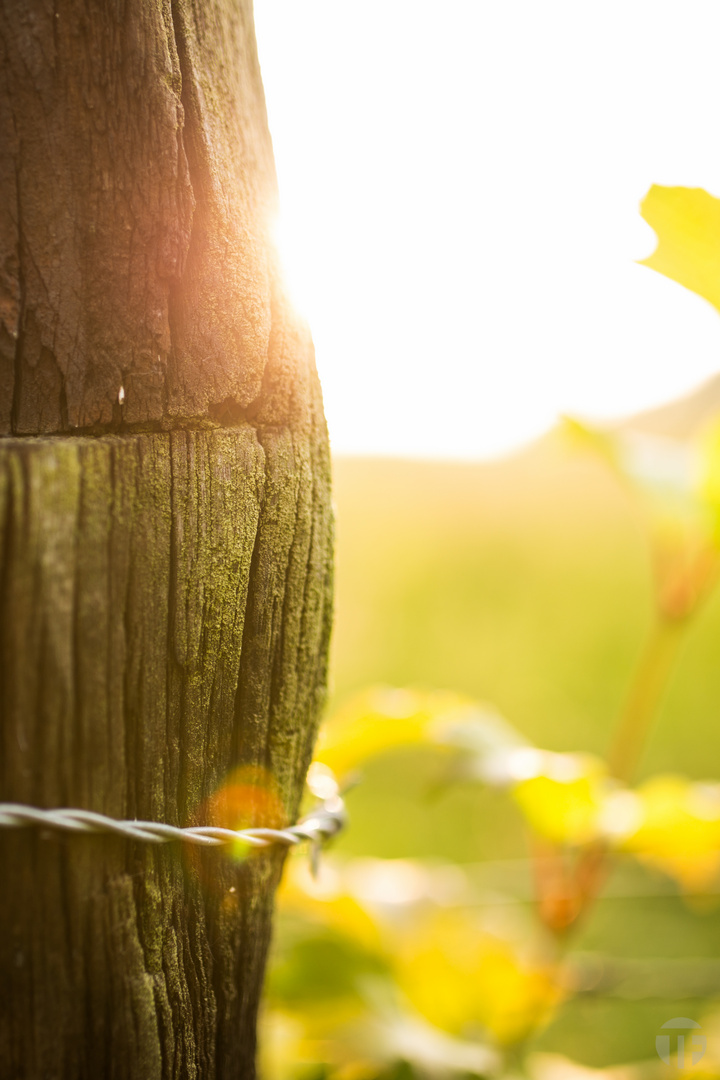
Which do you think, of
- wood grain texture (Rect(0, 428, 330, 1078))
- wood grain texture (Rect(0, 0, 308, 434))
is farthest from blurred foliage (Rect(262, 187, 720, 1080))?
wood grain texture (Rect(0, 0, 308, 434))

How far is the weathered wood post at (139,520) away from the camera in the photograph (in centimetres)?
58

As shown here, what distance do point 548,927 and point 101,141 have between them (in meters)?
1.71

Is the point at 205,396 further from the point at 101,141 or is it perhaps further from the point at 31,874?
the point at 31,874

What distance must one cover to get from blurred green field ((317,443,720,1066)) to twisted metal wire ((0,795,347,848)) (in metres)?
0.73

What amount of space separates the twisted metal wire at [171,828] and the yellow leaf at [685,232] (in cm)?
68

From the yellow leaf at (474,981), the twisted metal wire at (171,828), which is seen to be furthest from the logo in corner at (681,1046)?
the twisted metal wire at (171,828)

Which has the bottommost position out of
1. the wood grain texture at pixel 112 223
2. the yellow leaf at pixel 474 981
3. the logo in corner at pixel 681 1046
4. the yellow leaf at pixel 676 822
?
the logo in corner at pixel 681 1046

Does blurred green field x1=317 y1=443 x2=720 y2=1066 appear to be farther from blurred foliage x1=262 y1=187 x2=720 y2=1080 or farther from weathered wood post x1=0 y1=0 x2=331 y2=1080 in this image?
weathered wood post x1=0 y1=0 x2=331 y2=1080

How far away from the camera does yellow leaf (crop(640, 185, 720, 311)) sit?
0.78 metres

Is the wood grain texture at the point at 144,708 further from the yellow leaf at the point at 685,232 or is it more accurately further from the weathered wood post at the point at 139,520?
the yellow leaf at the point at 685,232

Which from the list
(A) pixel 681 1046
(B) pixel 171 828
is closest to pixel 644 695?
(A) pixel 681 1046

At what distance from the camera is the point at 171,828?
628 millimetres

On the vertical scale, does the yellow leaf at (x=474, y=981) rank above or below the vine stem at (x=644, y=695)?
below

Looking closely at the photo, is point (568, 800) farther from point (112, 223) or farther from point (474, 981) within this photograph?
point (112, 223)
